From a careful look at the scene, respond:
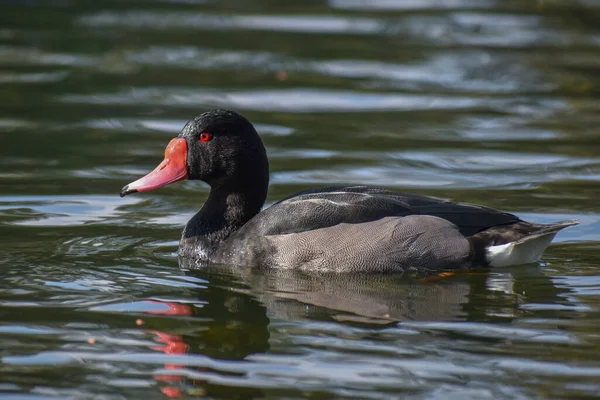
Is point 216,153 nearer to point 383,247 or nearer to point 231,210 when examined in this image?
point 231,210

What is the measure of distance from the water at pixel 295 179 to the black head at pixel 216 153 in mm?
622

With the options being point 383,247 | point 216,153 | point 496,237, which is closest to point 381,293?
point 383,247

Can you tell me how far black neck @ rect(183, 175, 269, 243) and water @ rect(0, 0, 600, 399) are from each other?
396 mm

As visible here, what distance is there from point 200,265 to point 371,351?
241cm

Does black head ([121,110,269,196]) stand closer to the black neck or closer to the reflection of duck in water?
the black neck

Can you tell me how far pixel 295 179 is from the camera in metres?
11.0

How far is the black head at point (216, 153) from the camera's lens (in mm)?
8773

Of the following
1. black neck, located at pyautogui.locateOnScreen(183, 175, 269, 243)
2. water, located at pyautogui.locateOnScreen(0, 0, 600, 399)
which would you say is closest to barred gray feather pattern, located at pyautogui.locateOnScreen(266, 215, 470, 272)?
water, located at pyautogui.locateOnScreen(0, 0, 600, 399)

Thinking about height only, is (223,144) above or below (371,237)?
above

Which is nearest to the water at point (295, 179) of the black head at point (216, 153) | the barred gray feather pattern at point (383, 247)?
the barred gray feather pattern at point (383, 247)

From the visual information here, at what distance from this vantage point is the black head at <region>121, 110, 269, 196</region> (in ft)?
28.8

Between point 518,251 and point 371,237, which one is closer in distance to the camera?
point 371,237

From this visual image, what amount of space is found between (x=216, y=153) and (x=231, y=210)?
45 centimetres

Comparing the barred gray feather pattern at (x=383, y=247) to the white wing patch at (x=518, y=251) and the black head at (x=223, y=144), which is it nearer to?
the white wing patch at (x=518, y=251)
